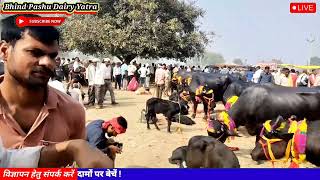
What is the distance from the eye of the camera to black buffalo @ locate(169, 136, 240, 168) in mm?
5379

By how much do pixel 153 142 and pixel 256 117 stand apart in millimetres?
2376

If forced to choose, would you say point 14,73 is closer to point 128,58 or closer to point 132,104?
point 132,104

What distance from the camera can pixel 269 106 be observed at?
8.91 metres

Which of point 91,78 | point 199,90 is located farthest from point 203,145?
point 91,78

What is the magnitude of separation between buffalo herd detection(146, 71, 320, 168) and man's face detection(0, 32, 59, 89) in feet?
12.6

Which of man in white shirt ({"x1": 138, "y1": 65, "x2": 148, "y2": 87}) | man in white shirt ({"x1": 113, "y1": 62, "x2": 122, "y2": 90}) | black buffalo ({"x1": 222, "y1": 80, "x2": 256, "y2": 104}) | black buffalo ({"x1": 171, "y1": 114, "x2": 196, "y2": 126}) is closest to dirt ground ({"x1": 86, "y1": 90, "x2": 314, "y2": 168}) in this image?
black buffalo ({"x1": 171, "y1": 114, "x2": 196, "y2": 126})

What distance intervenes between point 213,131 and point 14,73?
620cm

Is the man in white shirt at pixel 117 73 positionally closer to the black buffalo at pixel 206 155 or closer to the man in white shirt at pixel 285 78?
the man in white shirt at pixel 285 78

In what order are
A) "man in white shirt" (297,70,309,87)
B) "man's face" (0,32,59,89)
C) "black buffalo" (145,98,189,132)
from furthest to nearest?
1. "man in white shirt" (297,70,309,87)
2. "black buffalo" (145,98,189,132)
3. "man's face" (0,32,59,89)

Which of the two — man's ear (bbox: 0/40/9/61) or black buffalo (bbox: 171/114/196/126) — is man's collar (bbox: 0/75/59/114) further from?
black buffalo (bbox: 171/114/196/126)

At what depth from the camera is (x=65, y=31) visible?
79.4 ft

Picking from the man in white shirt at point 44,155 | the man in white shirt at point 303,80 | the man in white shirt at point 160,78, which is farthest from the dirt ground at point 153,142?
the man in white shirt at point 44,155

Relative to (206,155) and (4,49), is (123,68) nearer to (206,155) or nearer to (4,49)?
(206,155)

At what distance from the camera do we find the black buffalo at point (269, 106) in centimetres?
880
